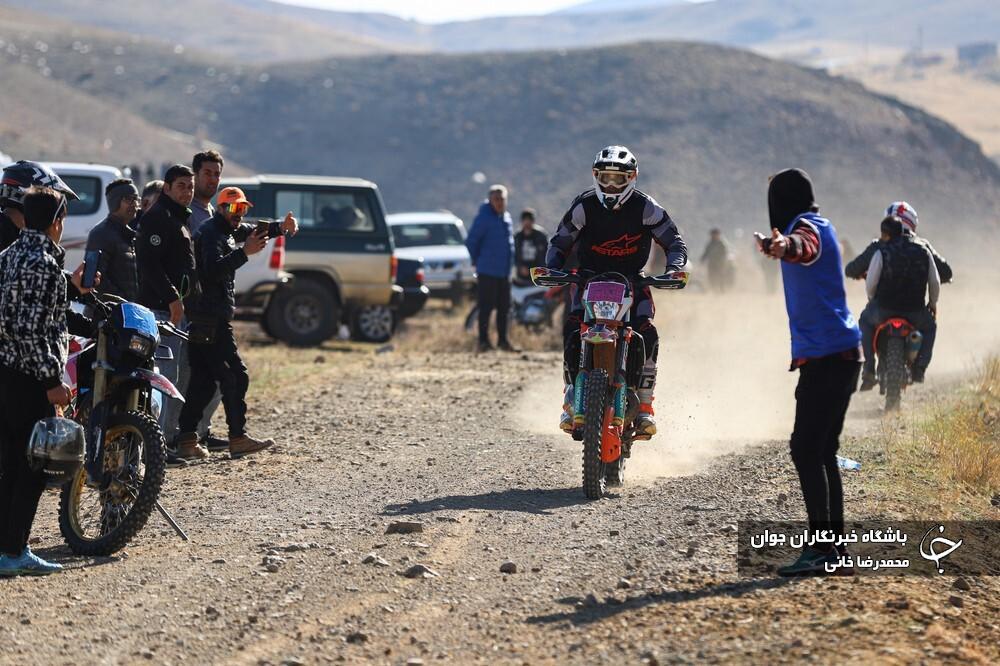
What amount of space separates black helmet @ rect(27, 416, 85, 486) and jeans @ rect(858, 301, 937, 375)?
7.88m

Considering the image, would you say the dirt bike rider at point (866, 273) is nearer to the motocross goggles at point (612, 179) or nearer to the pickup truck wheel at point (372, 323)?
the motocross goggles at point (612, 179)

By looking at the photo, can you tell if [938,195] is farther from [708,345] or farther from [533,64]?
[708,345]

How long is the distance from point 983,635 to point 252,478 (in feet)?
16.6

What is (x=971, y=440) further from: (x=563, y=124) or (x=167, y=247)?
(x=563, y=124)

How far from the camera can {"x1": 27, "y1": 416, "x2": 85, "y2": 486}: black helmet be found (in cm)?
676

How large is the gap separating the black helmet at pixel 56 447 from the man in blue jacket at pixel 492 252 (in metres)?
11.6

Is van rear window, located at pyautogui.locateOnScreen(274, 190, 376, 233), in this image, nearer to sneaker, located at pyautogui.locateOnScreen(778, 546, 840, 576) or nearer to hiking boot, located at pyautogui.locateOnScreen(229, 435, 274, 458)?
hiking boot, located at pyautogui.locateOnScreen(229, 435, 274, 458)

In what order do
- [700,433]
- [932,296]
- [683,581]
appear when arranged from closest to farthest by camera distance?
[683,581] → [700,433] → [932,296]

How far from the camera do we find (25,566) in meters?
6.84

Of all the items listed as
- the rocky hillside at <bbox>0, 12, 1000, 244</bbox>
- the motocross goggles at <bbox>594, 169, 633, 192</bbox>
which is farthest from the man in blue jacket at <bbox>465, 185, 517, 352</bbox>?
the rocky hillside at <bbox>0, 12, 1000, 244</bbox>

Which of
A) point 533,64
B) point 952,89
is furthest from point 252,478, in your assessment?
point 952,89

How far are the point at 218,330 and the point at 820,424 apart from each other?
4827mm

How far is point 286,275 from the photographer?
58.1 ft

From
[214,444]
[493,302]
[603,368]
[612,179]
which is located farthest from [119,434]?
[493,302]
